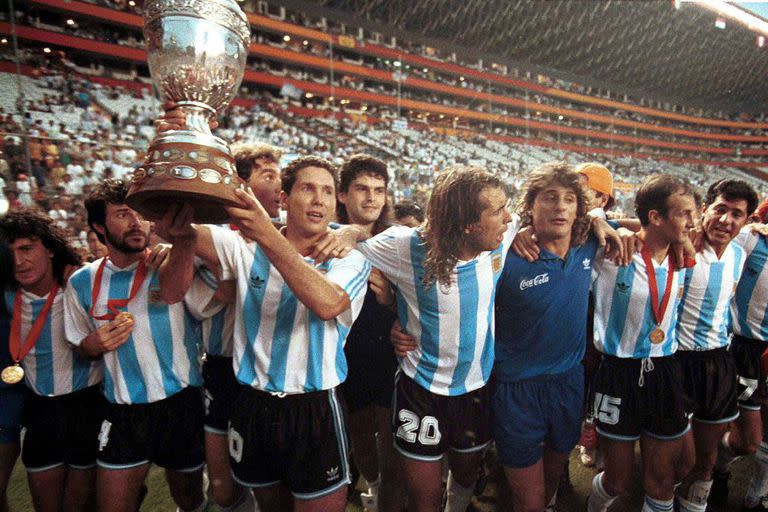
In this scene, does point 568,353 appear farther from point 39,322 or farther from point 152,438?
point 39,322

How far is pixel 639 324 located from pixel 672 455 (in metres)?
0.70

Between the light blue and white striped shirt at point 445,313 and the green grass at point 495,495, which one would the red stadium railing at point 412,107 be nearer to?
the green grass at point 495,495

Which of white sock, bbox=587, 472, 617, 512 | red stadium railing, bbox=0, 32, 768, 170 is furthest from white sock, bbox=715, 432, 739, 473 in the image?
red stadium railing, bbox=0, 32, 768, 170

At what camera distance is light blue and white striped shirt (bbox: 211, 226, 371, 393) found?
170cm

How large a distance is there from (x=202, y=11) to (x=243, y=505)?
2.35 m

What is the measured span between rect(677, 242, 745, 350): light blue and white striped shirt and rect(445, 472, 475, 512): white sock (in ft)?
4.93

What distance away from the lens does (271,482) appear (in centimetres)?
176

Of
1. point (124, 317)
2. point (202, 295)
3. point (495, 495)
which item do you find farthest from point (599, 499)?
point (124, 317)

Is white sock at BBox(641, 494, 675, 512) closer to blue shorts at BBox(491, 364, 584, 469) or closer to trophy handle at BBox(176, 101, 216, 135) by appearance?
blue shorts at BBox(491, 364, 584, 469)

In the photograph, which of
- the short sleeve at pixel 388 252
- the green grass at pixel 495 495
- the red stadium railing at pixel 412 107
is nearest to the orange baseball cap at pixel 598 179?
the short sleeve at pixel 388 252

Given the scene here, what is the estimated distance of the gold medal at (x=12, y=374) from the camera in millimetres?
1994

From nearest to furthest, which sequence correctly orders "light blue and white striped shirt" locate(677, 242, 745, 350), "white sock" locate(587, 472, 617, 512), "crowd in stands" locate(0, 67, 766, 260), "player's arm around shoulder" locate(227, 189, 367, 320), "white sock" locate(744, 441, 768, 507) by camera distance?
"player's arm around shoulder" locate(227, 189, 367, 320) < "white sock" locate(587, 472, 617, 512) < "light blue and white striped shirt" locate(677, 242, 745, 350) < "white sock" locate(744, 441, 768, 507) < "crowd in stands" locate(0, 67, 766, 260)

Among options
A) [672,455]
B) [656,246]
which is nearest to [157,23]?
[656,246]

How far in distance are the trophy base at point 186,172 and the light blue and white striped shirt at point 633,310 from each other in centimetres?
202
